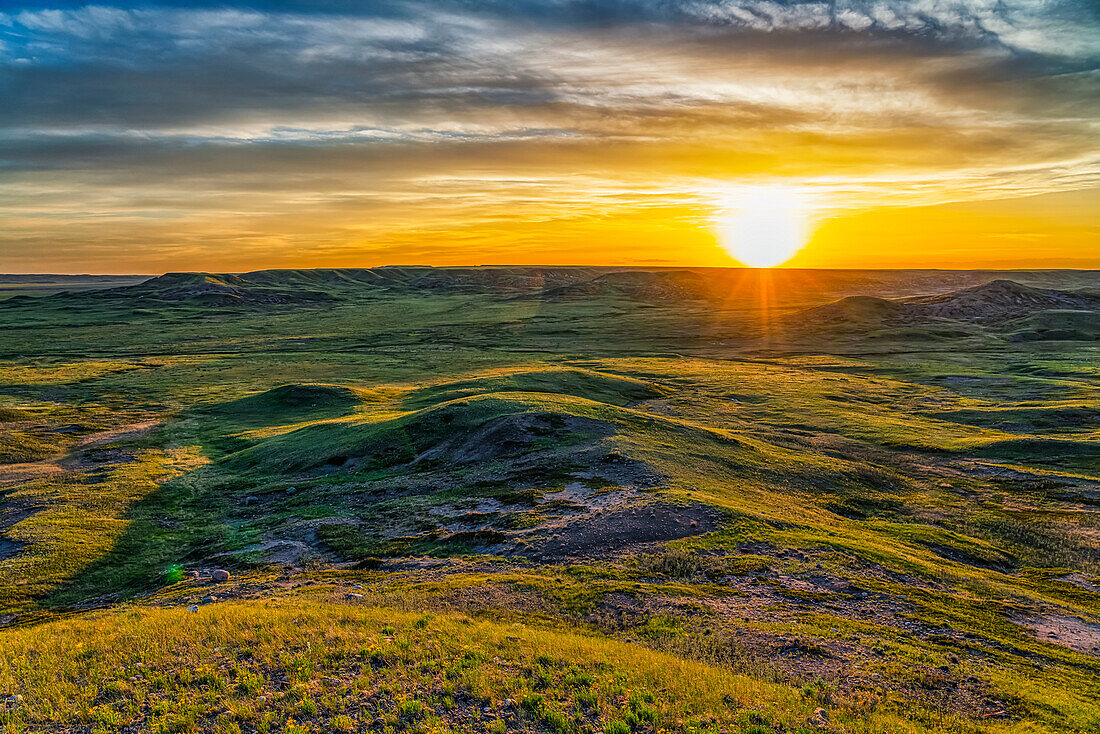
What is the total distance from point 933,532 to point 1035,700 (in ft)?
65.2

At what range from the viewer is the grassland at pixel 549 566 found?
16.9 metres

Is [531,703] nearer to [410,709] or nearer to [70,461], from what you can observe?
[410,709]

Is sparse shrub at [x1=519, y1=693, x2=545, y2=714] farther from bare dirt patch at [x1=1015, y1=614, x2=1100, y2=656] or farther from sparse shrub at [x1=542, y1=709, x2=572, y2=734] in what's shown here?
bare dirt patch at [x1=1015, y1=614, x2=1100, y2=656]

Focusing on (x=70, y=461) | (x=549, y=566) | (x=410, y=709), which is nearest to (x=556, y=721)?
(x=410, y=709)

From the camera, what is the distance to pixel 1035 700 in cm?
1820

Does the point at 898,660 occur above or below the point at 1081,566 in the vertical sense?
above

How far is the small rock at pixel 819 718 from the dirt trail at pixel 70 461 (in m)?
58.8

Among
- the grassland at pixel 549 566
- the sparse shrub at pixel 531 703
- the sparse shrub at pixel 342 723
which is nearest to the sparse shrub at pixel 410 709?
the grassland at pixel 549 566

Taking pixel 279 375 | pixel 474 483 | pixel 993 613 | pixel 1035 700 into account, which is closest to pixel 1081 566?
pixel 993 613

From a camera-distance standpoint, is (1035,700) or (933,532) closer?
(1035,700)

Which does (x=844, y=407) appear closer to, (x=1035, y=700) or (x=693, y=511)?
(x=693, y=511)

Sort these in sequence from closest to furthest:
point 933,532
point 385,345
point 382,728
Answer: point 382,728 → point 933,532 → point 385,345

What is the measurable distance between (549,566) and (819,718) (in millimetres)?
14589

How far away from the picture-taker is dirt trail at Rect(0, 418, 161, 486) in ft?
165
